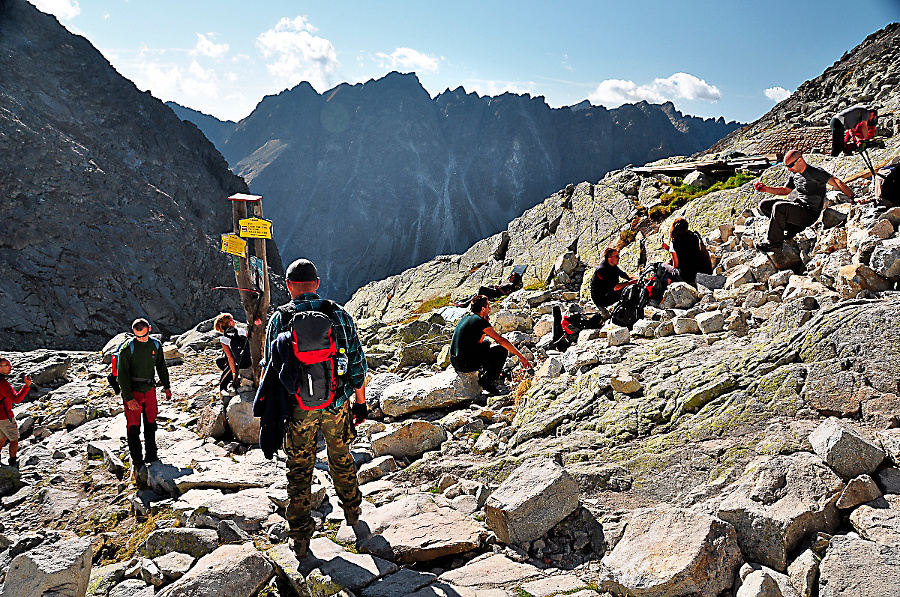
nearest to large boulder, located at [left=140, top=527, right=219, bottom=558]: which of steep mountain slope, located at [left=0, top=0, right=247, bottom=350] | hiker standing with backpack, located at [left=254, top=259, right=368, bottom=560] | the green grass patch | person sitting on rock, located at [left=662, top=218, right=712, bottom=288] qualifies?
hiker standing with backpack, located at [left=254, top=259, right=368, bottom=560]

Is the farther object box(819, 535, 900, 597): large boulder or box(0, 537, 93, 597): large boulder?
box(0, 537, 93, 597): large boulder

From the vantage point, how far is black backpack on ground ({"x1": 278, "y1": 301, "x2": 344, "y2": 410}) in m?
4.00

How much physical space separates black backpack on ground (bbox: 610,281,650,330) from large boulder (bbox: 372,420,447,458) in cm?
419

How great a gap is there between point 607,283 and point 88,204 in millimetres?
50225

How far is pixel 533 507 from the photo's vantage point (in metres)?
4.18

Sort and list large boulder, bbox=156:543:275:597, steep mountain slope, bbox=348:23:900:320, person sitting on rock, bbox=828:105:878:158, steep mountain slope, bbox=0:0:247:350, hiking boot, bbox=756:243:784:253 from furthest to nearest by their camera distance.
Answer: steep mountain slope, bbox=0:0:247:350
steep mountain slope, bbox=348:23:900:320
person sitting on rock, bbox=828:105:878:158
hiking boot, bbox=756:243:784:253
large boulder, bbox=156:543:275:597

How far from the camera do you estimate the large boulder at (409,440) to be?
22.2 feet

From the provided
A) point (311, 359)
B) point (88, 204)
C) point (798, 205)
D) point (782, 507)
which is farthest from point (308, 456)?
point (88, 204)

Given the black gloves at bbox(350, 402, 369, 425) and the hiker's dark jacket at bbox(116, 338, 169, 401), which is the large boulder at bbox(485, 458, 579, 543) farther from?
the hiker's dark jacket at bbox(116, 338, 169, 401)

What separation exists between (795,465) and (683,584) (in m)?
1.33

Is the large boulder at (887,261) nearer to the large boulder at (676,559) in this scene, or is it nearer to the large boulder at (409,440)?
the large boulder at (676,559)

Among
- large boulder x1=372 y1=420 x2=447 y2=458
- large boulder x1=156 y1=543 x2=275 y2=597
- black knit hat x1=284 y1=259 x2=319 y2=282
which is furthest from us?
large boulder x1=372 y1=420 x2=447 y2=458

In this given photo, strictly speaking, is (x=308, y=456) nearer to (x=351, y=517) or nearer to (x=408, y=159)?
(x=351, y=517)

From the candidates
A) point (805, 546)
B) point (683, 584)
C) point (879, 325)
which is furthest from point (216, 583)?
point (879, 325)
